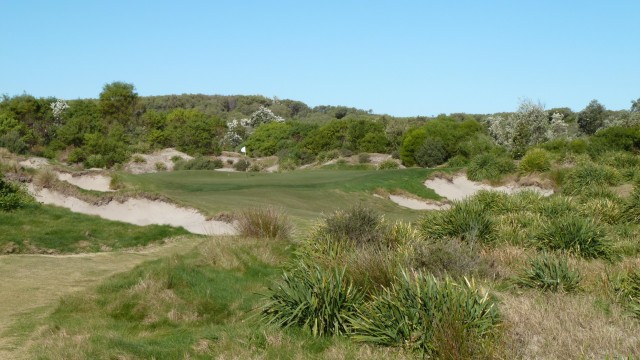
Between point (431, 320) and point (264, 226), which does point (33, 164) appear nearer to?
point (264, 226)

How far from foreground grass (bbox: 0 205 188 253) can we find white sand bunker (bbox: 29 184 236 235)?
6.45 ft

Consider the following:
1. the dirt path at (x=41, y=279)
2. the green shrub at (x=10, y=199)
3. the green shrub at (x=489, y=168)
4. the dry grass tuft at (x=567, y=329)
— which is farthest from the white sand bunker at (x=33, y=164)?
the green shrub at (x=489, y=168)

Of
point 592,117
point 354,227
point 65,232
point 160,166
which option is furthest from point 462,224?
point 592,117

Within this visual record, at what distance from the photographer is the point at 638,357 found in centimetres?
621

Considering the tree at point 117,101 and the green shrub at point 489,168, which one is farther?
the tree at point 117,101

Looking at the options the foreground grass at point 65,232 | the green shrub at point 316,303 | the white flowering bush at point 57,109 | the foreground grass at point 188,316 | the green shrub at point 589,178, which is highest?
the white flowering bush at point 57,109

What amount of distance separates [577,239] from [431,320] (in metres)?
7.65

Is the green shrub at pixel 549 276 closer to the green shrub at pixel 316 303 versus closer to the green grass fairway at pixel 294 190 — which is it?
the green shrub at pixel 316 303

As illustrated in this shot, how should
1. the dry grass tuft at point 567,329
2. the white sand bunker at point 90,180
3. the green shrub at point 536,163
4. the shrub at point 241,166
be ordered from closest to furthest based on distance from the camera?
1. the dry grass tuft at point 567,329
2. the white sand bunker at point 90,180
3. the green shrub at point 536,163
4. the shrub at point 241,166

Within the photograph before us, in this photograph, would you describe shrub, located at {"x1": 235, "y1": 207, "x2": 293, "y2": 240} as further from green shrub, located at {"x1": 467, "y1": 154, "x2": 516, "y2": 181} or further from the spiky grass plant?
green shrub, located at {"x1": 467, "y1": 154, "x2": 516, "y2": 181}

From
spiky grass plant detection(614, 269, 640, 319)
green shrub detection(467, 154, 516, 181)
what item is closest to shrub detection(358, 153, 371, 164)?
green shrub detection(467, 154, 516, 181)

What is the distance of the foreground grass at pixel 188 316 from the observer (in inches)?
299

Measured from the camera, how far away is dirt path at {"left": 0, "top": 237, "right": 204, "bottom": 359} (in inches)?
376

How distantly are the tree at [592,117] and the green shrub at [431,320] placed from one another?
9299cm
